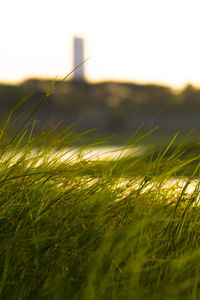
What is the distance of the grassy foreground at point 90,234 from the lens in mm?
1805

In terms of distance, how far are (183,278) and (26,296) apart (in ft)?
2.30

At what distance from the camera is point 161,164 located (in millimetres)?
2459

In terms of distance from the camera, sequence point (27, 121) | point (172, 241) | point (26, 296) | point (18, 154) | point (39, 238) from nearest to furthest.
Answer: point (26, 296) < point (39, 238) < point (172, 241) < point (27, 121) < point (18, 154)

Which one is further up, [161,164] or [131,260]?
[161,164]

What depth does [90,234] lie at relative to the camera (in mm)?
2074

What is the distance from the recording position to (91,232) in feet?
6.66

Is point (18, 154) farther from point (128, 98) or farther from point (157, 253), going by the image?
point (128, 98)

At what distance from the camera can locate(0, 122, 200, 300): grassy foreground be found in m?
1.80

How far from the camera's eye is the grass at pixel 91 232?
1.81 metres

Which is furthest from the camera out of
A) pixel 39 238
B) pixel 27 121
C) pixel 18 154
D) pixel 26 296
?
pixel 18 154

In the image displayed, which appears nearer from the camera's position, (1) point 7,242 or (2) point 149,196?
(1) point 7,242

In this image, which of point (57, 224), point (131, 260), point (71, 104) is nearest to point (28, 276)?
point (57, 224)

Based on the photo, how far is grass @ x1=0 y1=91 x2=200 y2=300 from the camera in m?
1.81

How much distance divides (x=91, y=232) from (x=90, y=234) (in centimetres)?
5
